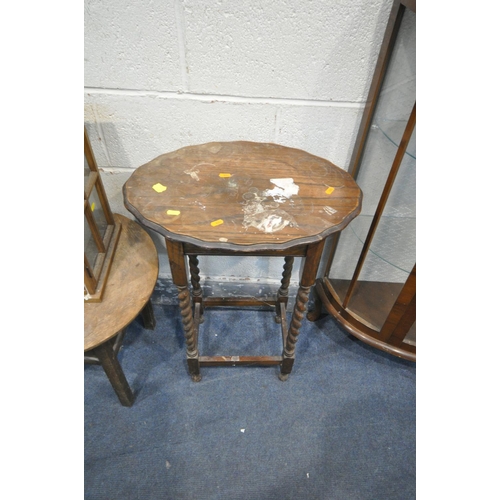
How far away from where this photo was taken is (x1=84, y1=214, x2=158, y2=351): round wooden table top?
1018 millimetres

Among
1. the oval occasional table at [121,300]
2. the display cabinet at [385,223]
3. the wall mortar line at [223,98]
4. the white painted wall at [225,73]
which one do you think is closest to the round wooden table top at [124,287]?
the oval occasional table at [121,300]

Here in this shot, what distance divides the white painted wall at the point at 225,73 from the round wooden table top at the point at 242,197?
152 millimetres

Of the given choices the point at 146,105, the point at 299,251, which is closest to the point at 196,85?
the point at 146,105

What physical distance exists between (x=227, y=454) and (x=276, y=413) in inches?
8.8

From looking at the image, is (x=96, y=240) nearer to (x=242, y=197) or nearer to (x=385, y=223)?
(x=242, y=197)

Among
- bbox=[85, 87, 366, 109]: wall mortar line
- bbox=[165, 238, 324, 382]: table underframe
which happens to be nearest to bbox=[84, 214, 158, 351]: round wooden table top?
bbox=[165, 238, 324, 382]: table underframe

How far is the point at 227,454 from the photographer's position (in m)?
1.23

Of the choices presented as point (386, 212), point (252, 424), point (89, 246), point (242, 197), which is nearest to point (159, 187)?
point (242, 197)

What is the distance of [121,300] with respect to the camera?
3.55 feet

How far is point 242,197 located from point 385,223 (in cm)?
51

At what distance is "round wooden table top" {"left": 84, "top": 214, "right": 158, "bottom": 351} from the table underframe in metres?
0.13

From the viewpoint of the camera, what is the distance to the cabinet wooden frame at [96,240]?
1.00 meters

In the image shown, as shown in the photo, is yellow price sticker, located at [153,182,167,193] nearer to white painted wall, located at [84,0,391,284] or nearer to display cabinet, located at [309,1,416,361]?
white painted wall, located at [84,0,391,284]
